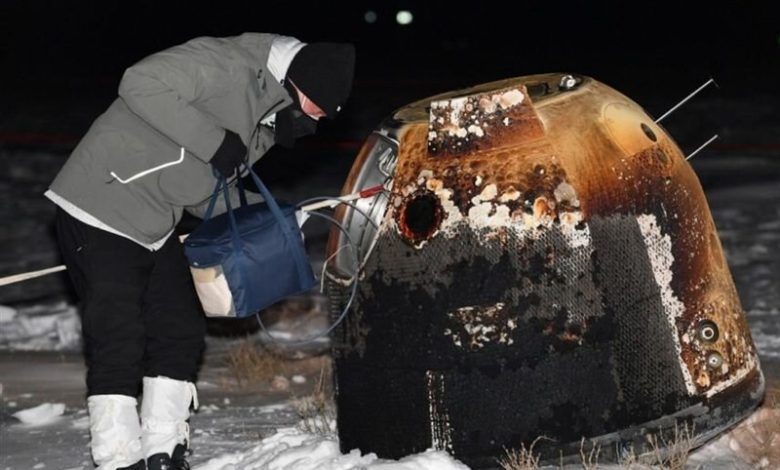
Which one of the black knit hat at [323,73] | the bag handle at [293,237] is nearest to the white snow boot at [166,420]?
the bag handle at [293,237]

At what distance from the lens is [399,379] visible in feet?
13.8

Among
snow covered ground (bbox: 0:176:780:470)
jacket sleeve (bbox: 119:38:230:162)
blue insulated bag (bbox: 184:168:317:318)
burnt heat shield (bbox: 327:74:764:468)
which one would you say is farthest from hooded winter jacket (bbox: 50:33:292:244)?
snow covered ground (bbox: 0:176:780:470)

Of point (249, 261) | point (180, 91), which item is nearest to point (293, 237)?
point (249, 261)

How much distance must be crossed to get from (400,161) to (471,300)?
48cm

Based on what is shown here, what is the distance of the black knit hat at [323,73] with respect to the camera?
4344mm

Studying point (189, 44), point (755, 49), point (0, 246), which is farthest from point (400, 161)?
point (755, 49)

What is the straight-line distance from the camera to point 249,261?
4.27 metres

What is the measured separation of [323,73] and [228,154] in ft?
1.28

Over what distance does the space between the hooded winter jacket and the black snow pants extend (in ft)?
0.26

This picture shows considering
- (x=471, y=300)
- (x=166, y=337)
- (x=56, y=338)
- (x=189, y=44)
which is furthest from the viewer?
(x=56, y=338)

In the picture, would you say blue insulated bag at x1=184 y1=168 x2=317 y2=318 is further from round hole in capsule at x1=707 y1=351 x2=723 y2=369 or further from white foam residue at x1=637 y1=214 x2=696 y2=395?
round hole in capsule at x1=707 y1=351 x2=723 y2=369

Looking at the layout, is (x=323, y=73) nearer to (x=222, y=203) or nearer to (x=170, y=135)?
(x=170, y=135)

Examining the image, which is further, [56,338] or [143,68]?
[56,338]

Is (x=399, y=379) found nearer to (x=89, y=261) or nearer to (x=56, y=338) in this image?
(x=89, y=261)
